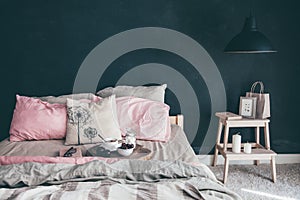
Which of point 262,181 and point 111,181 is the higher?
point 111,181

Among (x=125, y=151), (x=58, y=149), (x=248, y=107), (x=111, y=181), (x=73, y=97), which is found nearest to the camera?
(x=111, y=181)

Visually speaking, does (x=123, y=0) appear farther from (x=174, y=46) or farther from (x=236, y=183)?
(x=236, y=183)

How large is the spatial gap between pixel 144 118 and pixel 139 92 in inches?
12.7

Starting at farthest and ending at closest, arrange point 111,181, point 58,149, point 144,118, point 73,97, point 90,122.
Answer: point 73,97, point 144,118, point 90,122, point 58,149, point 111,181

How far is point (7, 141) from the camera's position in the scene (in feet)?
9.16

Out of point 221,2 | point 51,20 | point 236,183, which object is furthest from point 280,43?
point 51,20

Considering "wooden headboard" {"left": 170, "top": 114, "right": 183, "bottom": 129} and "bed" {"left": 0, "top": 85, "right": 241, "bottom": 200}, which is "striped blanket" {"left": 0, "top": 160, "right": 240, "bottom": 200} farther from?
"wooden headboard" {"left": 170, "top": 114, "right": 183, "bottom": 129}

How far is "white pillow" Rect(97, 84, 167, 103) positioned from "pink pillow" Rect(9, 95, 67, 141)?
0.48 meters

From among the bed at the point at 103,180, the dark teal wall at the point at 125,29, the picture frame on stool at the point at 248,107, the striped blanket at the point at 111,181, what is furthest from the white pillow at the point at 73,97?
the picture frame on stool at the point at 248,107

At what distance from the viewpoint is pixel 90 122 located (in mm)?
2715

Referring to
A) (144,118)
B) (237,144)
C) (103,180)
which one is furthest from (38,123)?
(237,144)

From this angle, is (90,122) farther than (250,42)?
No

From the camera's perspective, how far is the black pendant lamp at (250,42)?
9.44 ft

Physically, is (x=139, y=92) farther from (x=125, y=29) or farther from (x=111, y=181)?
(x=111, y=181)
